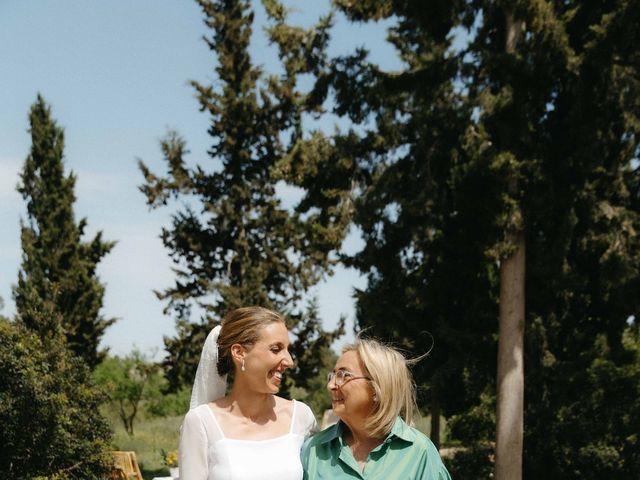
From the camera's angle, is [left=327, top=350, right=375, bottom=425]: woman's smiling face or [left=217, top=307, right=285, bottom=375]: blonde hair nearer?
[left=327, top=350, right=375, bottom=425]: woman's smiling face

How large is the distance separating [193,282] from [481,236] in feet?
38.7

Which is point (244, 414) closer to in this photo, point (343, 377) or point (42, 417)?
point (343, 377)

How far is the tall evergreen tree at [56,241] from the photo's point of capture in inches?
886

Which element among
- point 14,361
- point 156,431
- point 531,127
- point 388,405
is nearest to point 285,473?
point 388,405

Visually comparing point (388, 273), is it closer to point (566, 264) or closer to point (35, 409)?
point (566, 264)

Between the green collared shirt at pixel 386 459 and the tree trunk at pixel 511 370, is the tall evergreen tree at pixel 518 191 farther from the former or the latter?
the green collared shirt at pixel 386 459

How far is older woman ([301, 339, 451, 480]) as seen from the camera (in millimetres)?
3216

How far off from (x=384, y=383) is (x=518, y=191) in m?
10.7

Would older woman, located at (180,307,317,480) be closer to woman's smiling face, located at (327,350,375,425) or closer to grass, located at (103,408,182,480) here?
woman's smiling face, located at (327,350,375,425)

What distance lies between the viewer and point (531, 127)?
13.4 metres

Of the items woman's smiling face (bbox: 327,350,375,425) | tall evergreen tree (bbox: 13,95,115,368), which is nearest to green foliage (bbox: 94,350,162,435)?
tall evergreen tree (bbox: 13,95,115,368)

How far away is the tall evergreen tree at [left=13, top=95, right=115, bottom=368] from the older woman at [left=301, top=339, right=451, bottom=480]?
20.3 metres

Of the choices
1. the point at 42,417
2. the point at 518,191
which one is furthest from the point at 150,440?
the point at 518,191

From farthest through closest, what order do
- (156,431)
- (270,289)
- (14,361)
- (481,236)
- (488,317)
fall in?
(156,431) < (270,289) < (488,317) < (481,236) < (14,361)
